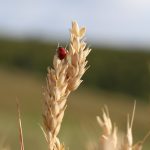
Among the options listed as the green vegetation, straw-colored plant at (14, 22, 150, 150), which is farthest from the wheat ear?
the green vegetation

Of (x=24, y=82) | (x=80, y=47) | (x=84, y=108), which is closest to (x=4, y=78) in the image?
(x=24, y=82)

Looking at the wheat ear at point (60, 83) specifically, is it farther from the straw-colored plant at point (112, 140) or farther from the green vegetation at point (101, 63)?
the green vegetation at point (101, 63)

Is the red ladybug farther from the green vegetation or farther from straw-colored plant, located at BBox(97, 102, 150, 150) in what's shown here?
the green vegetation

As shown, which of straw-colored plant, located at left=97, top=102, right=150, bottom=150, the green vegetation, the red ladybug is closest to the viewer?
straw-colored plant, located at left=97, top=102, right=150, bottom=150

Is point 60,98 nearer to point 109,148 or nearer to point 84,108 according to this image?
point 109,148

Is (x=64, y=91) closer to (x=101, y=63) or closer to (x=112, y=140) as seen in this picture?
(x=112, y=140)

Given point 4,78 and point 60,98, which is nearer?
point 60,98

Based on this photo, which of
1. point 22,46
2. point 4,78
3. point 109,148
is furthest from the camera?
point 22,46
